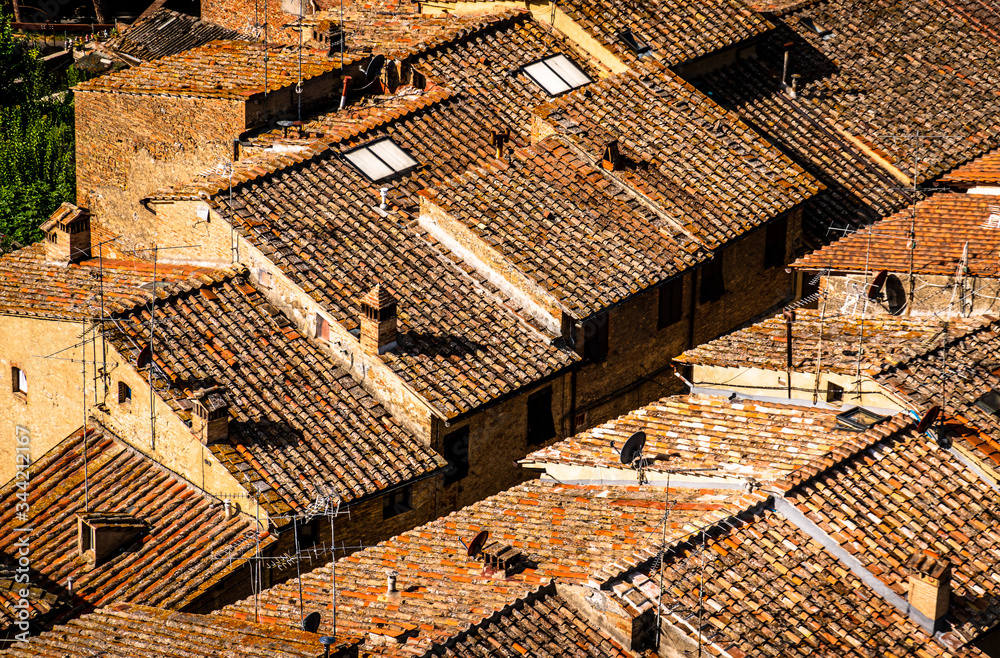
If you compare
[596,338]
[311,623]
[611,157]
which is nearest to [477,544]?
[311,623]

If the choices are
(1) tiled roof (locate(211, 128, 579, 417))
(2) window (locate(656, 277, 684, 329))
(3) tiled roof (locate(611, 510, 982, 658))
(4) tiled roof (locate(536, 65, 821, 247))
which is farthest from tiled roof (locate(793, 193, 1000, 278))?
(3) tiled roof (locate(611, 510, 982, 658))

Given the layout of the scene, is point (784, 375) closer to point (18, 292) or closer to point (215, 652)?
point (215, 652)

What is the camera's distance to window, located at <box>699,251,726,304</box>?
3738cm

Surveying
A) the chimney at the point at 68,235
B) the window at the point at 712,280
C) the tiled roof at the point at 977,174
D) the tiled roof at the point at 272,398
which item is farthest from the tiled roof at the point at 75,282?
the tiled roof at the point at 977,174

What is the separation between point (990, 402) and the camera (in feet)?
102

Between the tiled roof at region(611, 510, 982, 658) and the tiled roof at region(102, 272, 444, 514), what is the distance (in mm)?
6123

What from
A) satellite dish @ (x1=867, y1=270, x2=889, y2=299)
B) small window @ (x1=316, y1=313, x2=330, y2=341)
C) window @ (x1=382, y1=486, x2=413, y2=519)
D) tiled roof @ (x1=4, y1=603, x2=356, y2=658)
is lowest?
window @ (x1=382, y1=486, x2=413, y2=519)

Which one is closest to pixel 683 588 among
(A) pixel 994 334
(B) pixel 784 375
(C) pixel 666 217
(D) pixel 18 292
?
(B) pixel 784 375

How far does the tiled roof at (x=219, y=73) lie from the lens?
39.1 m

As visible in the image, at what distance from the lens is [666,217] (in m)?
36.8

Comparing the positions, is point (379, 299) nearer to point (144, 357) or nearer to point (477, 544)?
point (144, 357)

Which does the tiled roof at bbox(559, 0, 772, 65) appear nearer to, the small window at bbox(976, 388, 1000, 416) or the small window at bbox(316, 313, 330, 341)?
the small window at bbox(316, 313, 330, 341)

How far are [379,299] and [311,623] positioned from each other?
24.3ft

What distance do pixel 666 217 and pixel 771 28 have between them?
7.87m
